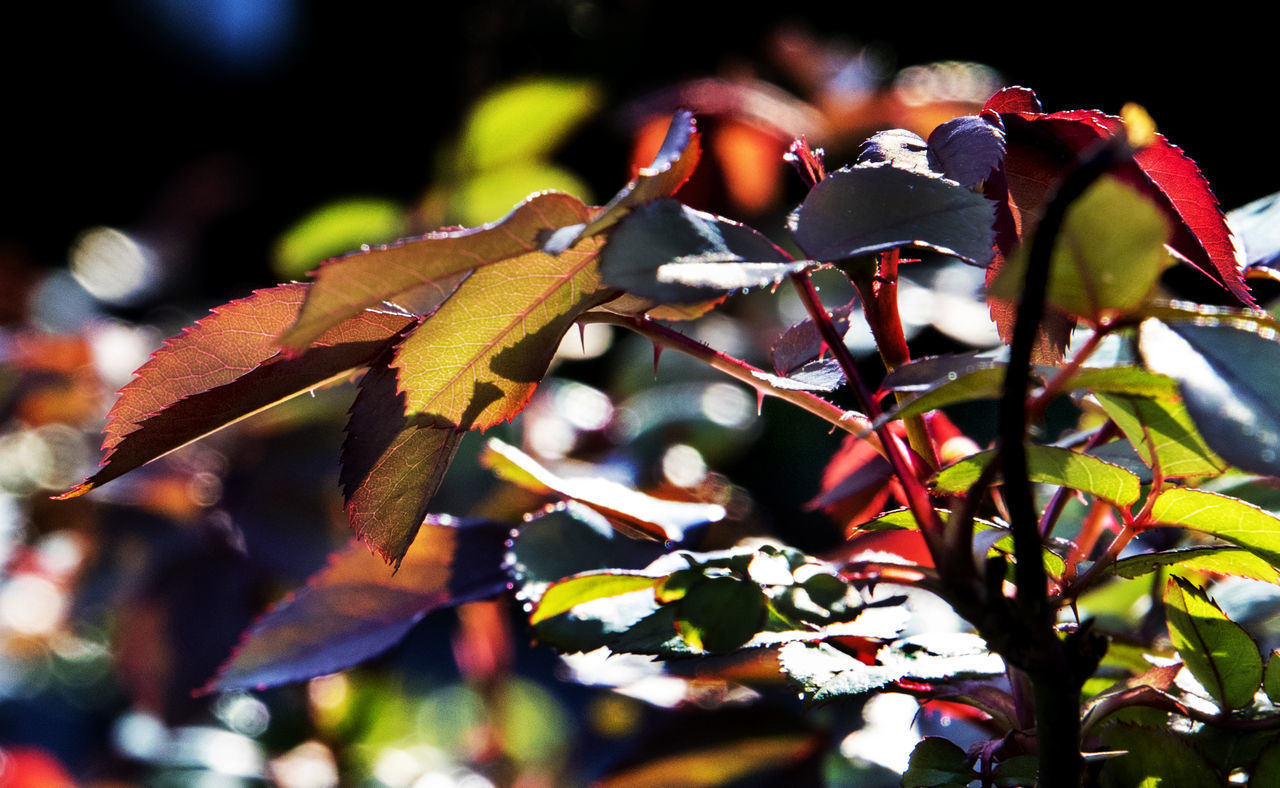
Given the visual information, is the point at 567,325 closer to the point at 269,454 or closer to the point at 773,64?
the point at 269,454

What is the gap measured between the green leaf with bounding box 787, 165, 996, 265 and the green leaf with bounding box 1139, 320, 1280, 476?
0.05 m

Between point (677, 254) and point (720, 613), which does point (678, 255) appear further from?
point (720, 613)

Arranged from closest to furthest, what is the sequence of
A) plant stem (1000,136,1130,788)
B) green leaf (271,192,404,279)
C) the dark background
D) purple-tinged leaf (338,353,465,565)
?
plant stem (1000,136,1130,788), purple-tinged leaf (338,353,465,565), green leaf (271,192,404,279), the dark background

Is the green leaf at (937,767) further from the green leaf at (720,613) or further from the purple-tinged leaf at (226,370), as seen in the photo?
the purple-tinged leaf at (226,370)

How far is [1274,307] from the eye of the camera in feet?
1.36

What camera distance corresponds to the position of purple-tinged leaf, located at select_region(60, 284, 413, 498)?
30cm

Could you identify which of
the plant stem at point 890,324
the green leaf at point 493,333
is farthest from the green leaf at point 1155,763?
the green leaf at point 493,333

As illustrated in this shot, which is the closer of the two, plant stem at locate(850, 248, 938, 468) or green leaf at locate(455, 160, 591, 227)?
plant stem at locate(850, 248, 938, 468)

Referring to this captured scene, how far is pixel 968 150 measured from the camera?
0.28 meters

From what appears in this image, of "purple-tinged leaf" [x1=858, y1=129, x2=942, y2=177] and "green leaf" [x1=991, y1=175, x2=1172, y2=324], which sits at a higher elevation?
"purple-tinged leaf" [x1=858, y1=129, x2=942, y2=177]

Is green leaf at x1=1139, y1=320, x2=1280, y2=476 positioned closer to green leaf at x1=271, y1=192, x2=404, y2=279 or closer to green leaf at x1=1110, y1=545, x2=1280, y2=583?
green leaf at x1=1110, y1=545, x2=1280, y2=583

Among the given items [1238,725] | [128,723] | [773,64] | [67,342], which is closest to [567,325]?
[1238,725]

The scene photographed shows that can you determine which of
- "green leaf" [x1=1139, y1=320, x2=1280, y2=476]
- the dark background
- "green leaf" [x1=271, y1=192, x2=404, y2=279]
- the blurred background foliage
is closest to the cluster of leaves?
"green leaf" [x1=1139, y1=320, x2=1280, y2=476]

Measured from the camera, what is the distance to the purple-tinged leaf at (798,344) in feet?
1.10
